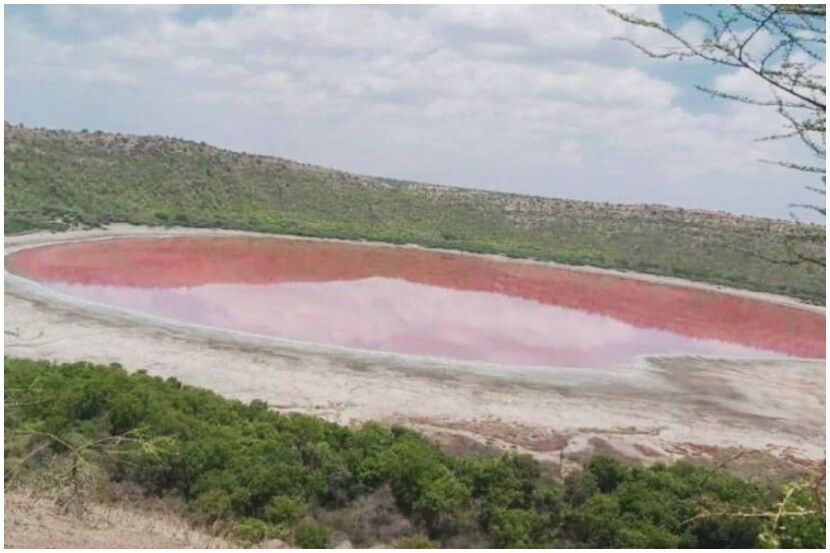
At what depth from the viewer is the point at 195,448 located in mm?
10594

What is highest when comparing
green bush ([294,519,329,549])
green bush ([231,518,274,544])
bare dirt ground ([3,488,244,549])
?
bare dirt ground ([3,488,244,549])

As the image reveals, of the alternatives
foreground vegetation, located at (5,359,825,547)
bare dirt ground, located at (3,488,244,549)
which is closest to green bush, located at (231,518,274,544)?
foreground vegetation, located at (5,359,825,547)

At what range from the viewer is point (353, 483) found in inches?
Answer: 429

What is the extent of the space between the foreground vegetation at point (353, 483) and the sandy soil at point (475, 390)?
2337 mm

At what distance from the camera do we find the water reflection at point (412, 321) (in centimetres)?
2167

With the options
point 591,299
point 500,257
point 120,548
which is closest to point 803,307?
point 591,299

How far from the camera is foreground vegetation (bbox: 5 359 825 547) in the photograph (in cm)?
962

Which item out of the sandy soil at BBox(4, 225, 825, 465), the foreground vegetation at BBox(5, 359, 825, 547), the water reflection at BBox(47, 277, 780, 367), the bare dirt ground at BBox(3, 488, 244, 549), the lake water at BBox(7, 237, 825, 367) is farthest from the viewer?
the lake water at BBox(7, 237, 825, 367)

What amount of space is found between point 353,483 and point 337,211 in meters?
47.8

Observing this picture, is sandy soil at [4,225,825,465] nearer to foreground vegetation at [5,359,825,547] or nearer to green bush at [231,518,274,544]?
foreground vegetation at [5,359,825,547]

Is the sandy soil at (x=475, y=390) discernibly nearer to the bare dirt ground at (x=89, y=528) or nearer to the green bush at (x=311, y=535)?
the green bush at (x=311, y=535)

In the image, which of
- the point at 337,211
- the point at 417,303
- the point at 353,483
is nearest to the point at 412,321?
the point at 417,303

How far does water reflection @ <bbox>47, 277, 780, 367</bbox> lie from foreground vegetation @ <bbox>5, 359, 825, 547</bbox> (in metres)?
8.87

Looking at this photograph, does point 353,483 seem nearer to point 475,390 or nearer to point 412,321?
point 475,390
